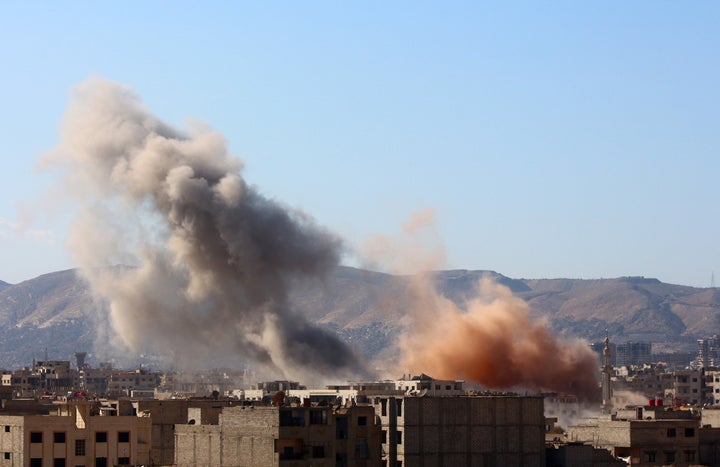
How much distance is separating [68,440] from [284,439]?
1173cm

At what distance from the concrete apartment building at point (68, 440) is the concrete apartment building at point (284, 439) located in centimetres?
345

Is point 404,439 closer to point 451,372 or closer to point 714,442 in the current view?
point 714,442

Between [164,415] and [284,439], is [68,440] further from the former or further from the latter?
[164,415]

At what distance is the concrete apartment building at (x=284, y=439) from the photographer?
75125 mm

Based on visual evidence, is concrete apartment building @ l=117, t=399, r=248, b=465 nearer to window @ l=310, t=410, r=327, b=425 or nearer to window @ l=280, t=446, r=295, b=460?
window @ l=310, t=410, r=327, b=425

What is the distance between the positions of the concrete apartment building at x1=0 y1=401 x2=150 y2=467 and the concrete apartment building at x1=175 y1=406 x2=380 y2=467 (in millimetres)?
3450

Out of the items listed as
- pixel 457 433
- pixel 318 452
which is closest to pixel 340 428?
pixel 318 452

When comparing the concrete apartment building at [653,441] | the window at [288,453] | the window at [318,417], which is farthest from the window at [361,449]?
the concrete apartment building at [653,441]

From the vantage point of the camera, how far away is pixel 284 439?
246ft

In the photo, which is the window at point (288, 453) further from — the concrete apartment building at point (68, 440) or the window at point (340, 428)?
the concrete apartment building at point (68, 440)

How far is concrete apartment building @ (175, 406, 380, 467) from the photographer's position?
2958 inches

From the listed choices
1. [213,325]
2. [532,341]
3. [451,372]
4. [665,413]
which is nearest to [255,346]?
[213,325]

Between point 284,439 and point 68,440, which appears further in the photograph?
point 68,440

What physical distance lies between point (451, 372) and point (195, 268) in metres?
30.6
